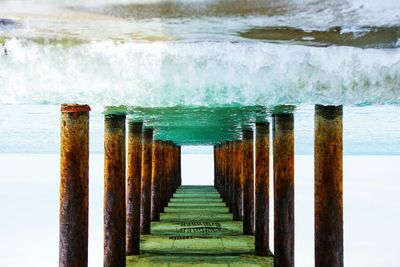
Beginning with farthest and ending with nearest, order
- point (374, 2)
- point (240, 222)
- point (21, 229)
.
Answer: point (21, 229)
point (240, 222)
point (374, 2)

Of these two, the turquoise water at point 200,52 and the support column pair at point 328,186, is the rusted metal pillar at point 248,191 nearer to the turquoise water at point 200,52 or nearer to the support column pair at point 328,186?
the support column pair at point 328,186

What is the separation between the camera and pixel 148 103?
420 cm

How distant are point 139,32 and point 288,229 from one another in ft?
17.0

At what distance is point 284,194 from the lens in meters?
8.03

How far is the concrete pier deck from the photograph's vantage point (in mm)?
9289

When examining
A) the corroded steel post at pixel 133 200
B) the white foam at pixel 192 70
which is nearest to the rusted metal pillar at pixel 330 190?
the white foam at pixel 192 70

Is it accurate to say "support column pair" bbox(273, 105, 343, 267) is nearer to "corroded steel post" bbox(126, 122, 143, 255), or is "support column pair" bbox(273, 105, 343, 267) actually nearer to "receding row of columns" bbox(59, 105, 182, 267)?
"receding row of columns" bbox(59, 105, 182, 267)

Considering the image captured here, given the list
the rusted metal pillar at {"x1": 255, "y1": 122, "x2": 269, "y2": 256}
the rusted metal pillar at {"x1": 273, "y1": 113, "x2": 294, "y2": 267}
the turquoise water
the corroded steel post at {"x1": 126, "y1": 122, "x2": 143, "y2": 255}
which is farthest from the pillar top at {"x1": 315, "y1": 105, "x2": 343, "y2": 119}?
the corroded steel post at {"x1": 126, "y1": 122, "x2": 143, "y2": 255}

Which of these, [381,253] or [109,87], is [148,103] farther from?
[381,253]

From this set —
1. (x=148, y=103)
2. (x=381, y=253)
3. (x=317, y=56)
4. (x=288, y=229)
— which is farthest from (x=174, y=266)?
(x=381, y=253)

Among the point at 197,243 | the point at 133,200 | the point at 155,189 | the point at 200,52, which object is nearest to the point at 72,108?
the point at 200,52

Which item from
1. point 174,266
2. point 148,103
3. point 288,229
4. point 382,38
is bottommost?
point 174,266

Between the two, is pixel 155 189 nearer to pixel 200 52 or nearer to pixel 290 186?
pixel 290 186

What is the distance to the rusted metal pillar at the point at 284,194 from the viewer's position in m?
8.03
